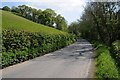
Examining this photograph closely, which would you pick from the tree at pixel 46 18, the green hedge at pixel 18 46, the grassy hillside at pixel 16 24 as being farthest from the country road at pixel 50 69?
the tree at pixel 46 18

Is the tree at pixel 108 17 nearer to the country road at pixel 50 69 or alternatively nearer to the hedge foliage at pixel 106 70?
the country road at pixel 50 69

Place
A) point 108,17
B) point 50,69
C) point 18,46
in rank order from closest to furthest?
point 50,69 → point 18,46 → point 108,17

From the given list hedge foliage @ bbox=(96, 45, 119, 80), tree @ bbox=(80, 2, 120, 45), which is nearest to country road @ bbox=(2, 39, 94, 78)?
hedge foliage @ bbox=(96, 45, 119, 80)

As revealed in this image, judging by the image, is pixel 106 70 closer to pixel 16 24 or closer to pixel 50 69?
pixel 50 69

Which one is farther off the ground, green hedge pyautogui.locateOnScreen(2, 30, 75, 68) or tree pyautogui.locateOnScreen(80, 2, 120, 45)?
tree pyautogui.locateOnScreen(80, 2, 120, 45)

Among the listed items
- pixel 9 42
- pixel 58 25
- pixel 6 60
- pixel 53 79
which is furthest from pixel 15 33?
pixel 58 25

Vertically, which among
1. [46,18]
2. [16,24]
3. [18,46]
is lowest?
[18,46]

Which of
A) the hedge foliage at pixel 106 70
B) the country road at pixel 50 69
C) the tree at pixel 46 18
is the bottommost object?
the country road at pixel 50 69

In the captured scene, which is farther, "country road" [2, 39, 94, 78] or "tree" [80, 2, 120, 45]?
"tree" [80, 2, 120, 45]

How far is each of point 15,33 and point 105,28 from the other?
101 feet

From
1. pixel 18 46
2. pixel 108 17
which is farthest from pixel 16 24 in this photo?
pixel 108 17

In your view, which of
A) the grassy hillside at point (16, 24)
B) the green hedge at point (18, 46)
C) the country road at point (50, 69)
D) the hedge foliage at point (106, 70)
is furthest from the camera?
the grassy hillside at point (16, 24)

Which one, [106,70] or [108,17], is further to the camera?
[108,17]

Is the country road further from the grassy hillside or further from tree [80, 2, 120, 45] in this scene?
tree [80, 2, 120, 45]
